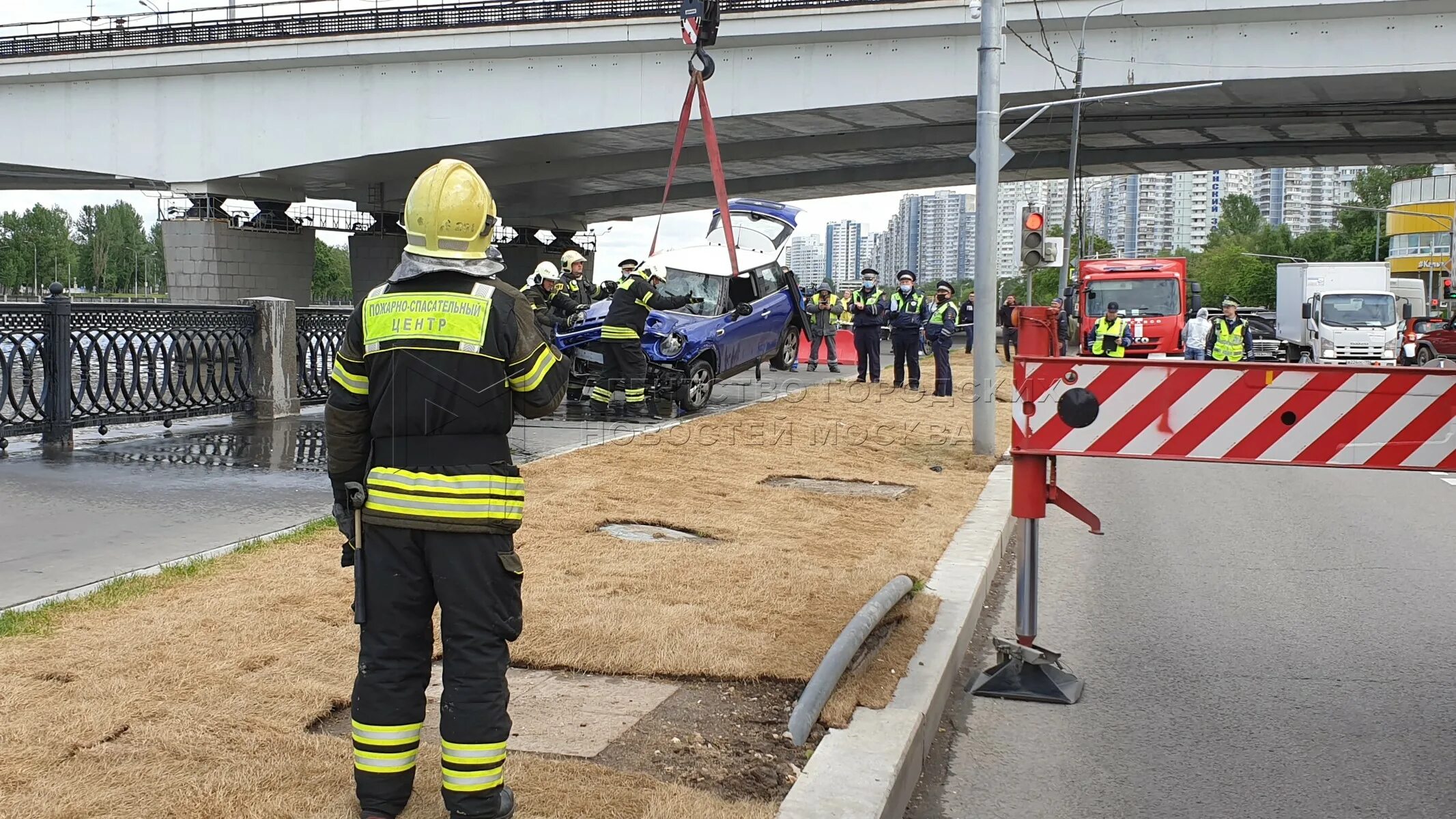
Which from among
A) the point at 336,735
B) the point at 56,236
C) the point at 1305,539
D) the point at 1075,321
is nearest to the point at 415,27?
the point at 1075,321

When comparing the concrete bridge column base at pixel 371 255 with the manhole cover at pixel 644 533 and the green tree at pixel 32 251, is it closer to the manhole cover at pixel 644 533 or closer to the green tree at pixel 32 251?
the manhole cover at pixel 644 533

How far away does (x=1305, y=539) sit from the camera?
9.51 metres

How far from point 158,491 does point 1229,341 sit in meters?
21.5

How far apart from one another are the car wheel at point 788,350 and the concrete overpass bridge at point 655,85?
6.89 meters

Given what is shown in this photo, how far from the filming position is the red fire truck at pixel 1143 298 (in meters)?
34.3

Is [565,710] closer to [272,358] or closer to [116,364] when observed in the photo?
[116,364]

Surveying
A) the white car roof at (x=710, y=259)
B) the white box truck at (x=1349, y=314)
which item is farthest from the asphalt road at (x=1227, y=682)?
the white box truck at (x=1349, y=314)

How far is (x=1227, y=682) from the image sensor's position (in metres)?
5.86

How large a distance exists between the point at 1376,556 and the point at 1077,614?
3.08 meters

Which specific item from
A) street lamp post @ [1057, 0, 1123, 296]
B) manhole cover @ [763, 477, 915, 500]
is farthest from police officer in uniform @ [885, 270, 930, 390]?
manhole cover @ [763, 477, 915, 500]

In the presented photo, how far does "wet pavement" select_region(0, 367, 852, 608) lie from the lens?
7164 mm

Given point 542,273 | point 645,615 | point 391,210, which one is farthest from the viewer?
point 391,210

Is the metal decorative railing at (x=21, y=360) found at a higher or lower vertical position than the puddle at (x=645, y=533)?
higher

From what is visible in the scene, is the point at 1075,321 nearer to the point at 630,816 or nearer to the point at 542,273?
the point at 542,273
